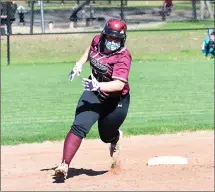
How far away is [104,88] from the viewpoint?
7.04 metres

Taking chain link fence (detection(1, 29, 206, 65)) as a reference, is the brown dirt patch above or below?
above

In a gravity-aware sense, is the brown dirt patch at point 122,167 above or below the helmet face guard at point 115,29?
below

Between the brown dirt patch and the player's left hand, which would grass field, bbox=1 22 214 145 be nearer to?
the brown dirt patch

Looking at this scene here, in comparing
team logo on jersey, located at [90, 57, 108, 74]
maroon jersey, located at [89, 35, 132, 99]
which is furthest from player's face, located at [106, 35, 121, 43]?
team logo on jersey, located at [90, 57, 108, 74]

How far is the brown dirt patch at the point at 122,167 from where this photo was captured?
7.20 metres

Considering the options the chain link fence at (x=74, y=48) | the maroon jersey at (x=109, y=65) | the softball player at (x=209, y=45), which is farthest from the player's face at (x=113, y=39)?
the softball player at (x=209, y=45)

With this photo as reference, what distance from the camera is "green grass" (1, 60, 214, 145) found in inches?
446

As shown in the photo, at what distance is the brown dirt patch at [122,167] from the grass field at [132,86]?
26.2 inches

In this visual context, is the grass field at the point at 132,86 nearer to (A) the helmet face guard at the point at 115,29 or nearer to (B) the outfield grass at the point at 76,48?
(B) the outfield grass at the point at 76,48

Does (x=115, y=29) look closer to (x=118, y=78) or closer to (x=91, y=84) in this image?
(x=118, y=78)

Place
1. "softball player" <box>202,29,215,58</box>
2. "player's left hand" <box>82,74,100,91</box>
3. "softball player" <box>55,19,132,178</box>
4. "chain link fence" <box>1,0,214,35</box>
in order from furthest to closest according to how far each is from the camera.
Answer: "chain link fence" <box>1,0,214,35</box> < "softball player" <box>202,29,215,58</box> < "softball player" <box>55,19,132,178</box> < "player's left hand" <box>82,74,100,91</box>

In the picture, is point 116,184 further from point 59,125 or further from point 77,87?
point 77,87

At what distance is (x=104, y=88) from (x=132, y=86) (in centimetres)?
942

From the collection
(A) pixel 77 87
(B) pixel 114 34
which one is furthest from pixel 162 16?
(B) pixel 114 34
